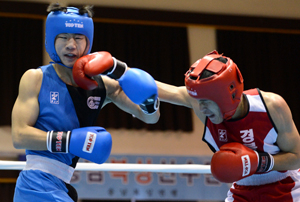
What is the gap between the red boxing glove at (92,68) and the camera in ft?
6.21

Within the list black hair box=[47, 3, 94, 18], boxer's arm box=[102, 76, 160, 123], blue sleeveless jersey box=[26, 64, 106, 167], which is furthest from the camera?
boxer's arm box=[102, 76, 160, 123]

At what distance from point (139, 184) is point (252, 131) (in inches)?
186

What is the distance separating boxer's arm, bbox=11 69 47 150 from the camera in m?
1.92

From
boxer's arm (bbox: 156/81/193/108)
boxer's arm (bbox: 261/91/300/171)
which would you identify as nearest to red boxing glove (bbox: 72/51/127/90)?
boxer's arm (bbox: 156/81/193/108)

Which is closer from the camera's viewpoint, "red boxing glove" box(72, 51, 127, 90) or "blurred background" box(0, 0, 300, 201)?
"red boxing glove" box(72, 51, 127, 90)

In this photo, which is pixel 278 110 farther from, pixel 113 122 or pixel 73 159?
pixel 113 122

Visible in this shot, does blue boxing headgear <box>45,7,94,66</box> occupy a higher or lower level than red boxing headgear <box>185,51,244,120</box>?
higher

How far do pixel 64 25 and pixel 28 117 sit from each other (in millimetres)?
561

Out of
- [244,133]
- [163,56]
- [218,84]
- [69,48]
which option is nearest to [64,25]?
[69,48]

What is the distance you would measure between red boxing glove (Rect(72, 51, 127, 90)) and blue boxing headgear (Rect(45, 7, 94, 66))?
0.86 feet

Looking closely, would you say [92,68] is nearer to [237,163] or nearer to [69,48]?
[69,48]

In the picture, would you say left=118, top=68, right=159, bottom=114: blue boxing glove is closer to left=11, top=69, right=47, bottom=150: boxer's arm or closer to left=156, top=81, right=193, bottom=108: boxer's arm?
left=156, top=81, right=193, bottom=108: boxer's arm

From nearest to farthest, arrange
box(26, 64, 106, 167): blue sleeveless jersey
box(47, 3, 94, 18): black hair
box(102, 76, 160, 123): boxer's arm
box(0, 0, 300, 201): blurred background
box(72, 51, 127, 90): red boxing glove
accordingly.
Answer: box(72, 51, 127, 90): red boxing glove, box(26, 64, 106, 167): blue sleeveless jersey, box(47, 3, 94, 18): black hair, box(102, 76, 160, 123): boxer's arm, box(0, 0, 300, 201): blurred background

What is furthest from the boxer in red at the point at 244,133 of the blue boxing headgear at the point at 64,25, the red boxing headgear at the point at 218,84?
the blue boxing headgear at the point at 64,25
